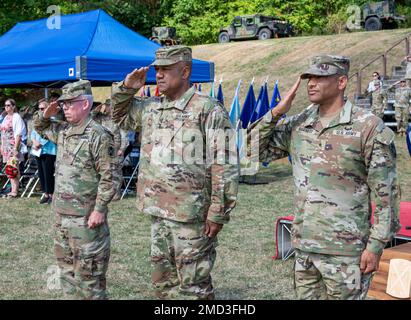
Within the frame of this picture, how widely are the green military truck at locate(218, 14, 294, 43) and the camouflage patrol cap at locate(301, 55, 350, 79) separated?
3150 centimetres

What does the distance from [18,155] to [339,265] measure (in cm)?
861

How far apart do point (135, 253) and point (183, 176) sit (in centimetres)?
330

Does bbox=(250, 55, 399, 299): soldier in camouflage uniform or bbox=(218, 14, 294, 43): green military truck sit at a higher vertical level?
bbox=(218, 14, 294, 43): green military truck

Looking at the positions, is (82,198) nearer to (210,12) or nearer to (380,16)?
(380,16)

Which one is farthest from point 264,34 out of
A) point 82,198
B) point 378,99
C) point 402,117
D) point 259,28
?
point 82,198

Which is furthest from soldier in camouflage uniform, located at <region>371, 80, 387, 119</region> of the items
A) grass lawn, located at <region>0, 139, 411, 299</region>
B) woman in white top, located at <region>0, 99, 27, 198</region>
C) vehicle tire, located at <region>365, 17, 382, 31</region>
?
vehicle tire, located at <region>365, 17, 382, 31</region>

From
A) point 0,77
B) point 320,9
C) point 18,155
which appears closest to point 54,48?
point 0,77

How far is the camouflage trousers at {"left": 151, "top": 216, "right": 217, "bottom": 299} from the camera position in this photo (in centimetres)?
403

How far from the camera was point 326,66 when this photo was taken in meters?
3.54

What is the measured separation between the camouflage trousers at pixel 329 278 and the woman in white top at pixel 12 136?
830cm

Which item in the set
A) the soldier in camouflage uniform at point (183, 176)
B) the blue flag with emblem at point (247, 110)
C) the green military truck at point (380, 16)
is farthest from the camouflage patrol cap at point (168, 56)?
the green military truck at point (380, 16)

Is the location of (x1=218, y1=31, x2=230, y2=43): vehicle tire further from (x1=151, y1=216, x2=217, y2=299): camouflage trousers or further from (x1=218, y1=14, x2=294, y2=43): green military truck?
(x1=151, y1=216, x2=217, y2=299): camouflage trousers

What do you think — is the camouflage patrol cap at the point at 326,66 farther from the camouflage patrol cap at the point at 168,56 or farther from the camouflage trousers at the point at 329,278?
the camouflage trousers at the point at 329,278

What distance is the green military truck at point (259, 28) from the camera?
1352 inches
